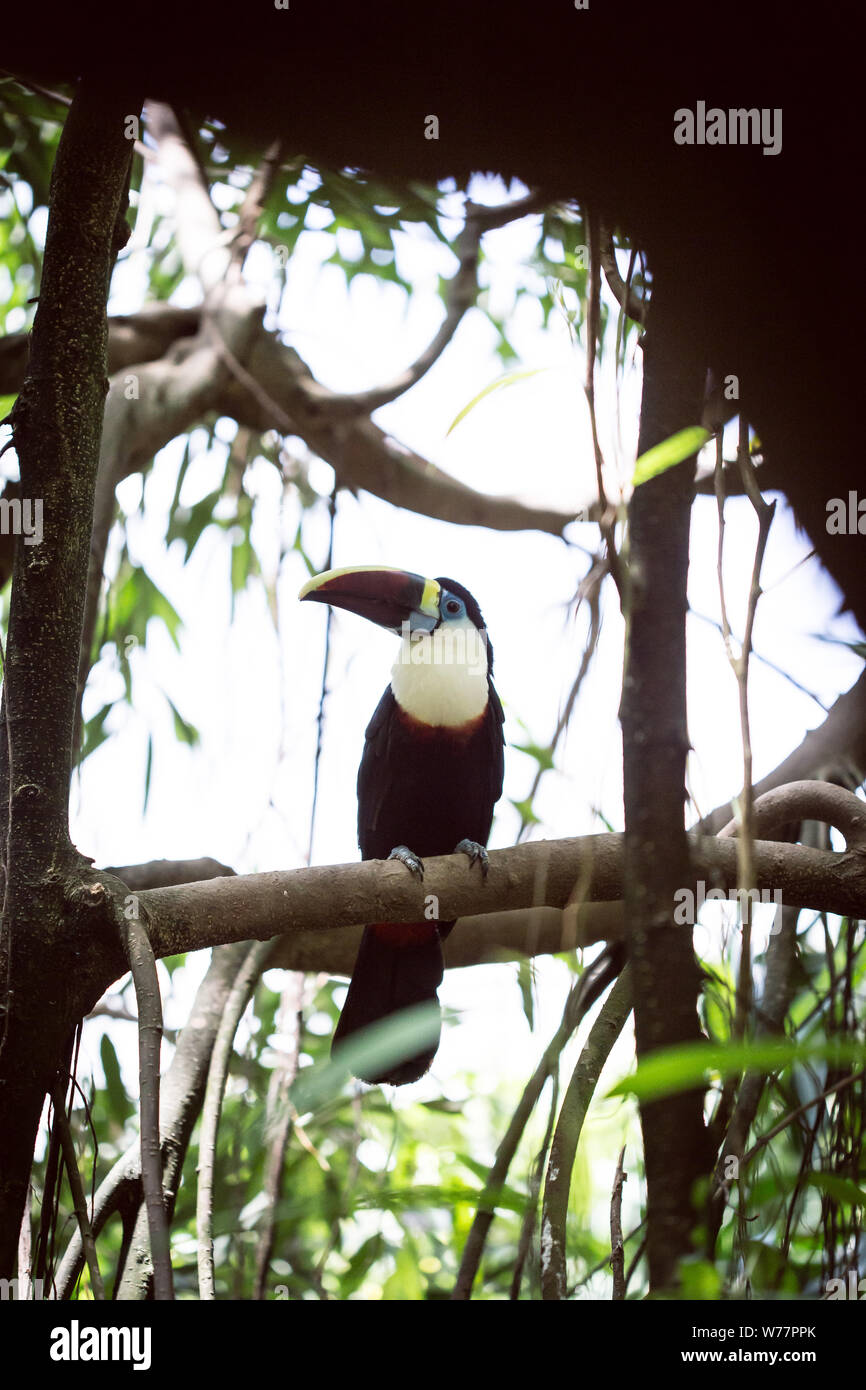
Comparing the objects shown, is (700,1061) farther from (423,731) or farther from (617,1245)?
(423,731)

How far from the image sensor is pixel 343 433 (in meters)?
3.22

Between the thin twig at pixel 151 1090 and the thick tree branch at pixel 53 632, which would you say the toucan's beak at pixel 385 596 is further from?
the thin twig at pixel 151 1090

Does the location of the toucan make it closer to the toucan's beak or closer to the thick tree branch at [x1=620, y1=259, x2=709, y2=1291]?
the toucan's beak

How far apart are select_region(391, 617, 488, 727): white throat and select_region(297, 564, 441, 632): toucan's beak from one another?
5 centimetres

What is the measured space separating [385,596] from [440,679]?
0.81ft

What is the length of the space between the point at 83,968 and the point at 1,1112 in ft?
0.63

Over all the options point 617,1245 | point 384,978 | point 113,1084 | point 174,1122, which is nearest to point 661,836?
point 617,1245

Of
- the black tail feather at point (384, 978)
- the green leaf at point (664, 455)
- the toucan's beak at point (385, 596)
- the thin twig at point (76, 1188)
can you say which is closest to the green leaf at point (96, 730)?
the toucan's beak at point (385, 596)

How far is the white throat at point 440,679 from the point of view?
2793 mm

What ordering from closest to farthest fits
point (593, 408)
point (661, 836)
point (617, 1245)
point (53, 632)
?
point (661, 836), point (593, 408), point (617, 1245), point (53, 632)

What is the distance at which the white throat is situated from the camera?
9.16 ft

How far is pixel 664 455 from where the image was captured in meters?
0.89

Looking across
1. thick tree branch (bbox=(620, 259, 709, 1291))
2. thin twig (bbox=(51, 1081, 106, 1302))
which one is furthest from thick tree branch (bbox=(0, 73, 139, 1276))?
thick tree branch (bbox=(620, 259, 709, 1291))

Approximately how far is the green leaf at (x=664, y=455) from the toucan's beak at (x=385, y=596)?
1.76m
